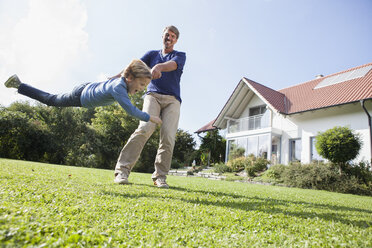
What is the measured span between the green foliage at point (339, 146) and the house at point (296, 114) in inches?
51.7

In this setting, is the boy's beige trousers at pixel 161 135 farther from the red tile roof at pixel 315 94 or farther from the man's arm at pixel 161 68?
the red tile roof at pixel 315 94

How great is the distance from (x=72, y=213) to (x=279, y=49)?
13.6m

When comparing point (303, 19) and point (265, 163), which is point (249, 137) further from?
point (303, 19)

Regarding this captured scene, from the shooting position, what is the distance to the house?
41.5ft

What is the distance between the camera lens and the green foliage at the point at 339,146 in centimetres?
984

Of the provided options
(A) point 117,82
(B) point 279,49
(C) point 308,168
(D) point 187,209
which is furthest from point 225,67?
(D) point 187,209

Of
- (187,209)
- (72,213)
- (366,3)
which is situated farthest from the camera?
(366,3)

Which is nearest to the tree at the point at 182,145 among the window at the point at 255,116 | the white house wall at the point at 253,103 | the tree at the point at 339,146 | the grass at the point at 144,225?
the white house wall at the point at 253,103

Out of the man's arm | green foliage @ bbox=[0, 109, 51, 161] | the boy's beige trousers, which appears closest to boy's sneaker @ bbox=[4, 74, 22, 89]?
the boy's beige trousers

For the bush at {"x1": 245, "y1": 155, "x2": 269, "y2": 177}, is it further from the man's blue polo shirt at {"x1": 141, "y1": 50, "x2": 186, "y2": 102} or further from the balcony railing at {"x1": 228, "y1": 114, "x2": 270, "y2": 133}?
the man's blue polo shirt at {"x1": 141, "y1": 50, "x2": 186, "y2": 102}

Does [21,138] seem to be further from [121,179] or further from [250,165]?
[121,179]

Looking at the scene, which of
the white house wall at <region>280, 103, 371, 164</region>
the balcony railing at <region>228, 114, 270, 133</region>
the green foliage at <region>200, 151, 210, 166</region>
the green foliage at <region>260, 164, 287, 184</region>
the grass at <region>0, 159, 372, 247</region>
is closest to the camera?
the grass at <region>0, 159, 372, 247</region>

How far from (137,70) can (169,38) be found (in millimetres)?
1216

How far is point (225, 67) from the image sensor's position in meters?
14.1
